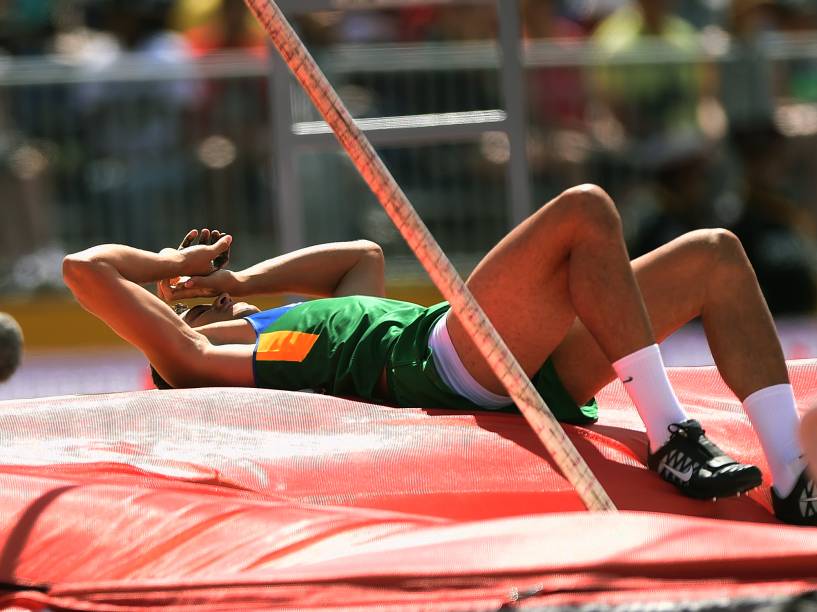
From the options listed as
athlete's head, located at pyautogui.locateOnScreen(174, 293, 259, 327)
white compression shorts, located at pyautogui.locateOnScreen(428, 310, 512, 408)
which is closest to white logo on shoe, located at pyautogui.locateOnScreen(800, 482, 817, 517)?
white compression shorts, located at pyautogui.locateOnScreen(428, 310, 512, 408)

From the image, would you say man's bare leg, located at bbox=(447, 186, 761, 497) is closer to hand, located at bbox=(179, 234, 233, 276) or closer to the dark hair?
hand, located at bbox=(179, 234, 233, 276)

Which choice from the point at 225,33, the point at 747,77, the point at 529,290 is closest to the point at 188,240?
the point at 529,290

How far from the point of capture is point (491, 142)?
269 inches

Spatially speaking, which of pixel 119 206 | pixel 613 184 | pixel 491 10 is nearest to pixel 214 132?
pixel 119 206

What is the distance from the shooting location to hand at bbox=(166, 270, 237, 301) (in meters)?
3.29

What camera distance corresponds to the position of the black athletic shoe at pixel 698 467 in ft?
8.65

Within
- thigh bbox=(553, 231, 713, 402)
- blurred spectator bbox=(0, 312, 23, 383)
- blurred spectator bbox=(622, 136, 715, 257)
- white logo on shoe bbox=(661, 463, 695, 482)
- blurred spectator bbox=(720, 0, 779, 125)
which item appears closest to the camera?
white logo on shoe bbox=(661, 463, 695, 482)

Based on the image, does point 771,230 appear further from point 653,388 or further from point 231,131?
point 653,388

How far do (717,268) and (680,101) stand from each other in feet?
14.0

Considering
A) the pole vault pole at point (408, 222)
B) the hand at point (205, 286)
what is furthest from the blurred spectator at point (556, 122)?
the pole vault pole at point (408, 222)

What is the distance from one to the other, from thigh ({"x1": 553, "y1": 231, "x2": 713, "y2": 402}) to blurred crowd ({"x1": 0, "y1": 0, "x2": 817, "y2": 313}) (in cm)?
378

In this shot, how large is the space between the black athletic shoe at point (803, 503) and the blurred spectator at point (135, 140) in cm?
465

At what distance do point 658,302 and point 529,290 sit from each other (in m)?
0.29

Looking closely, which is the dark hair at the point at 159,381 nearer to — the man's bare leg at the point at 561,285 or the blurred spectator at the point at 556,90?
the man's bare leg at the point at 561,285
